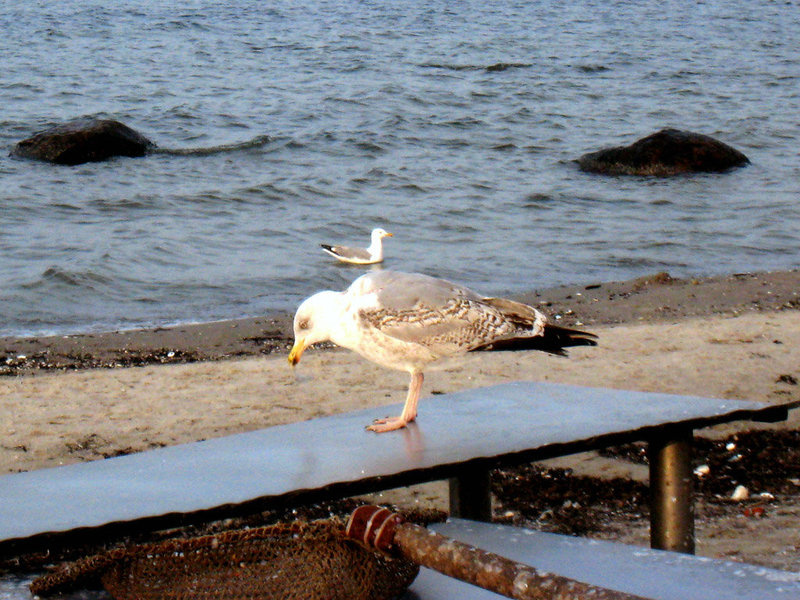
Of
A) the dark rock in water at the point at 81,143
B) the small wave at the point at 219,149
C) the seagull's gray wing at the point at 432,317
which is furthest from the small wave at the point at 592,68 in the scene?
the seagull's gray wing at the point at 432,317

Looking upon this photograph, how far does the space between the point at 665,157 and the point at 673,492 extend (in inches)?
543

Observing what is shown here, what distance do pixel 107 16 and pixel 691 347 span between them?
24.8 metres

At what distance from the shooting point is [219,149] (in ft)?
58.4

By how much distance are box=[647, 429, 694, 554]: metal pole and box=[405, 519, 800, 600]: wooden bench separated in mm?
913

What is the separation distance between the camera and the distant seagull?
12.0m

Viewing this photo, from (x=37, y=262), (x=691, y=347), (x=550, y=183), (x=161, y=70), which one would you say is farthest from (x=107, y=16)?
(x=691, y=347)

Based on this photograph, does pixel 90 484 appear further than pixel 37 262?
No

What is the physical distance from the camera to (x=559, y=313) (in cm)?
939

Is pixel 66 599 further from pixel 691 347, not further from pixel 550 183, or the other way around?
pixel 550 183

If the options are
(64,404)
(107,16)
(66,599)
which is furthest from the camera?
(107,16)

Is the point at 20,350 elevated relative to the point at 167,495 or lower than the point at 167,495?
lower

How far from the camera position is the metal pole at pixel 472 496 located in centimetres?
396

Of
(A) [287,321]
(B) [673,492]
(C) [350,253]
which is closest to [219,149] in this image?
(C) [350,253]

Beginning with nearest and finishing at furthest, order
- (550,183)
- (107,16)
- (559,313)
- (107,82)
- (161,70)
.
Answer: (559,313), (550,183), (107,82), (161,70), (107,16)
